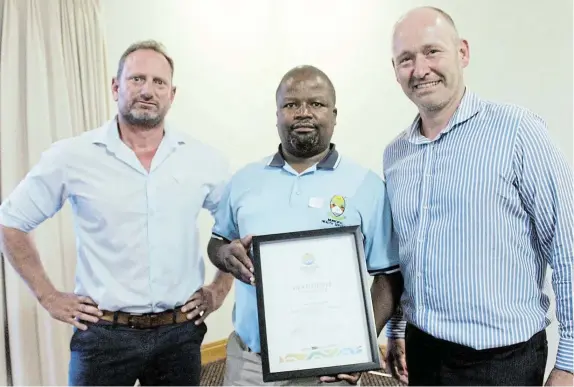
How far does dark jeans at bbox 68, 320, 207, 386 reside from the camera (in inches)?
65.4

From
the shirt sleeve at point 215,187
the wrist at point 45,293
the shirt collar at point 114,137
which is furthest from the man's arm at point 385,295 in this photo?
the wrist at point 45,293

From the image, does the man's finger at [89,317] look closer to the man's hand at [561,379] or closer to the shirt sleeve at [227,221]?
the shirt sleeve at [227,221]

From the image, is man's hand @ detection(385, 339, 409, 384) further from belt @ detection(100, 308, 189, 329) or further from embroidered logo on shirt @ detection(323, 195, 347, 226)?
belt @ detection(100, 308, 189, 329)

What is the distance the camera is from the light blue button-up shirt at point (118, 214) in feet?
5.55

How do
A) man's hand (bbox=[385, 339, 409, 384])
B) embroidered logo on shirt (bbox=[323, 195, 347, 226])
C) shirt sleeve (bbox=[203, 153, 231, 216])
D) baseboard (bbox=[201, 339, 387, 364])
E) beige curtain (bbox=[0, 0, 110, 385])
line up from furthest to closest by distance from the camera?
baseboard (bbox=[201, 339, 387, 364]) → beige curtain (bbox=[0, 0, 110, 385]) → shirt sleeve (bbox=[203, 153, 231, 216]) → man's hand (bbox=[385, 339, 409, 384]) → embroidered logo on shirt (bbox=[323, 195, 347, 226])

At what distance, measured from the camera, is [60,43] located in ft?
8.08

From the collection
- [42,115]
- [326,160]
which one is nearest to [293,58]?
[42,115]

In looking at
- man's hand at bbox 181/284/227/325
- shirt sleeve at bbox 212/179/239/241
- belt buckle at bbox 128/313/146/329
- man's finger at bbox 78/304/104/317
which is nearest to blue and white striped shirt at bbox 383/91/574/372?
shirt sleeve at bbox 212/179/239/241

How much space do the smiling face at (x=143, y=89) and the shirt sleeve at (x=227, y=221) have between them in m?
0.41

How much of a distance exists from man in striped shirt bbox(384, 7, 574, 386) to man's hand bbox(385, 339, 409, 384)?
189 mm

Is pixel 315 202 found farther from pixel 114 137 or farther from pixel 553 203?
pixel 114 137

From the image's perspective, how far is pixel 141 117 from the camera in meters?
1.77

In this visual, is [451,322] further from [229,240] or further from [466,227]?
[229,240]

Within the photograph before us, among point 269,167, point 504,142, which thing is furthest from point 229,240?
point 504,142
